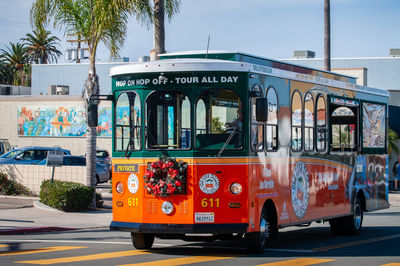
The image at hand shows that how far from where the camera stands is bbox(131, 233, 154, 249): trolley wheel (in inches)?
493

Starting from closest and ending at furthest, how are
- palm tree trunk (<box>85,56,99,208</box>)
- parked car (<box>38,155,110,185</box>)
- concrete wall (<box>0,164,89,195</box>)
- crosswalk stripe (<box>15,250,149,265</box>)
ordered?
1. crosswalk stripe (<box>15,250,149,265</box>)
2. palm tree trunk (<box>85,56,99,208</box>)
3. concrete wall (<box>0,164,89,195</box>)
4. parked car (<box>38,155,110,185</box>)

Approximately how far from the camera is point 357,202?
16.8 meters

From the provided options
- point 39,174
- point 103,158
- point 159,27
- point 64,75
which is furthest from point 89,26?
point 64,75

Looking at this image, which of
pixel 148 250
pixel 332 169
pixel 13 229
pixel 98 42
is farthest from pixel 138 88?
pixel 98 42

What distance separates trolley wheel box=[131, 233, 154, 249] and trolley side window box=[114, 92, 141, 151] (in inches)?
66.1

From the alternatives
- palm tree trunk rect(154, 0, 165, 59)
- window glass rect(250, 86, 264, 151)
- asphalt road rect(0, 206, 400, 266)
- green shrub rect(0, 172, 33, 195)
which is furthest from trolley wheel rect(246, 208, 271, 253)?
green shrub rect(0, 172, 33, 195)

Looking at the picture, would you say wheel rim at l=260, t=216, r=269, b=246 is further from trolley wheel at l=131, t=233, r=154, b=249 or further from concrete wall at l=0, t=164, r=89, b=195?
concrete wall at l=0, t=164, r=89, b=195

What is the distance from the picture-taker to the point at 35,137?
47.7 m

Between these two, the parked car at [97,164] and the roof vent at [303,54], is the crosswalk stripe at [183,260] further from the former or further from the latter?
the roof vent at [303,54]

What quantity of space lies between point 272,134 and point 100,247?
4.11m

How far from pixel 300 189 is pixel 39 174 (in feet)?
46.2

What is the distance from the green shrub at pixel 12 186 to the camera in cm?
2514

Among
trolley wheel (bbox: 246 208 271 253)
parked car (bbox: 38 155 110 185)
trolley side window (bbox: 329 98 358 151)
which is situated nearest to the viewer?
trolley wheel (bbox: 246 208 271 253)

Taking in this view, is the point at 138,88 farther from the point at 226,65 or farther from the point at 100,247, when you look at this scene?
the point at 100,247
